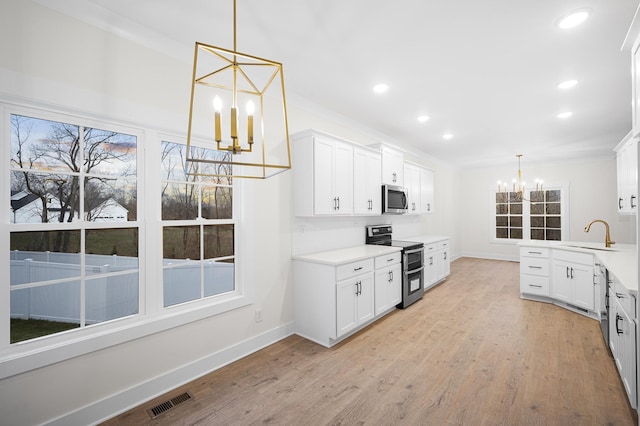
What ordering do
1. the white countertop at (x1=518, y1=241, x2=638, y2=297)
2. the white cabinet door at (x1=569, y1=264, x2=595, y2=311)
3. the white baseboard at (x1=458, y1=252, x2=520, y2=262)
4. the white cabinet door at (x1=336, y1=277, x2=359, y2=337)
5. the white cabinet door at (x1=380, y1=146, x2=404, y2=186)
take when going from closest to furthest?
1. the white countertop at (x1=518, y1=241, x2=638, y2=297)
2. the white cabinet door at (x1=336, y1=277, x2=359, y2=337)
3. the white cabinet door at (x1=569, y1=264, x2=595, y2=311)
4. the white cabinet door at (x1=380, y1=146, x2=404, y2=186)
5. the white baseboard at (x1=458, y1=252, x2=520, y2=262)

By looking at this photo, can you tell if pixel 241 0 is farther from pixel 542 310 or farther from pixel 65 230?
pixel 542 310

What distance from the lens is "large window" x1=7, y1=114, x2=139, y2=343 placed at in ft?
5.75

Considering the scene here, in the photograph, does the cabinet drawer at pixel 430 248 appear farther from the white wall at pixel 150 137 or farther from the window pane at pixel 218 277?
the window pane at pixel 218 277

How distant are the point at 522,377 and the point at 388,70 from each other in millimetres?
3043

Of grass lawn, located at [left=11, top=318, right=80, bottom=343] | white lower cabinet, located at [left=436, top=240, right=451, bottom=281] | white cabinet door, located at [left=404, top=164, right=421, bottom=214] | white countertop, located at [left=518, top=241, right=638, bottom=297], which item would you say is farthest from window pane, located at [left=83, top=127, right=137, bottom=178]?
white lower cabinet, located at [left=436, top=240, right=451, bottom=281]

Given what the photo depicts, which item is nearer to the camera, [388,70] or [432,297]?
[388,70]

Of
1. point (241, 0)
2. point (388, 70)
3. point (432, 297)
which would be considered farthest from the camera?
point (432, 297)

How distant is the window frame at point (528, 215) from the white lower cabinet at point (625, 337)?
4.42m

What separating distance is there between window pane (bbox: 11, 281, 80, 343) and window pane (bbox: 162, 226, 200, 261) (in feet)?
2.02

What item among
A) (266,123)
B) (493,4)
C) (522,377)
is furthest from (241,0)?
(522,377)

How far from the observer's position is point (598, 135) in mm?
5086

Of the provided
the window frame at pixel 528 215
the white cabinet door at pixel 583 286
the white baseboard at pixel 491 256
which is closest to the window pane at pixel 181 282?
the white cabinet door at pixel 583 286

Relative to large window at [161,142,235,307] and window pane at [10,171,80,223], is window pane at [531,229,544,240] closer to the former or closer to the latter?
large window at [161,142,235,307]

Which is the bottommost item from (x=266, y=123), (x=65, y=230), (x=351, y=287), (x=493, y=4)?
(x=351, y=287)
